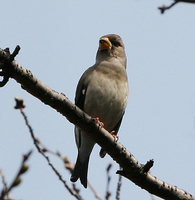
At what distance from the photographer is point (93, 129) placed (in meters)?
3.95

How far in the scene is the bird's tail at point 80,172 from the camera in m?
5.34

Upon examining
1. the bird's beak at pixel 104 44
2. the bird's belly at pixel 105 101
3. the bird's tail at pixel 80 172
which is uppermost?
the bird's beak at pixel 104 44

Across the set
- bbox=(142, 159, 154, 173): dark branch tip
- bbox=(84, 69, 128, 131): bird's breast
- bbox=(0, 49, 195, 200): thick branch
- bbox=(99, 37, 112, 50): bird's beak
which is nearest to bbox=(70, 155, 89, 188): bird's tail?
bbox=(84, 69, 128, 131): bird's breast

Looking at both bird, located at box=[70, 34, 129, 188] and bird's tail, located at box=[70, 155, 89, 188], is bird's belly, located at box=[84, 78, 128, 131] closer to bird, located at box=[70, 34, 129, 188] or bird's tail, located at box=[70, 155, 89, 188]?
bird, located at box=[70, 34, 129, 188]

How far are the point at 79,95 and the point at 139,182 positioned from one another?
6.38ft

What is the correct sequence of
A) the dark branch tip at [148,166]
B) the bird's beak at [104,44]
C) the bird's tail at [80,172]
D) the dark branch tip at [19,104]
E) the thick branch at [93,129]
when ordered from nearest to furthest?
the thick branch at [93,129]
the dark branch tip at [148,166]
the dark branch tip at [19,104]
the bird's tail at [80,172]
the bird's beak at [104,44]

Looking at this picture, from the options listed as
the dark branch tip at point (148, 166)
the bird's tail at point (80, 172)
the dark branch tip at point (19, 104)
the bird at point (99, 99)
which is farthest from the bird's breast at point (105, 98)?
the dark branch tip at point (148, 166)

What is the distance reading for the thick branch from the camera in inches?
133

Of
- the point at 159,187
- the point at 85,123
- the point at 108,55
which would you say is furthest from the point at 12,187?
the point at 108,55

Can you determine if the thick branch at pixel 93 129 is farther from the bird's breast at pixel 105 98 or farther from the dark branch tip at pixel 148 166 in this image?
the bird's breast at pixel 105 98

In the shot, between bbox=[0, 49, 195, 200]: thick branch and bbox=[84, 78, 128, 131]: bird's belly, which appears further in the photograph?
bbox=[84, 78, 128, 131]: bird's belly

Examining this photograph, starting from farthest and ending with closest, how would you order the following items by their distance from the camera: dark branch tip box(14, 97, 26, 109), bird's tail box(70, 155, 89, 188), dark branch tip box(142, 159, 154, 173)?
bird's tail box(70, 155, 89, 188) → dark branch tip box(14, 97, 26, 109) → dark branch tip box(142, 159, 154, 173)

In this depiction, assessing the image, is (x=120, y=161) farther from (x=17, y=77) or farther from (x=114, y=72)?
Answer: (x=114, y=72)

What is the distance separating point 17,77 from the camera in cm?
338
